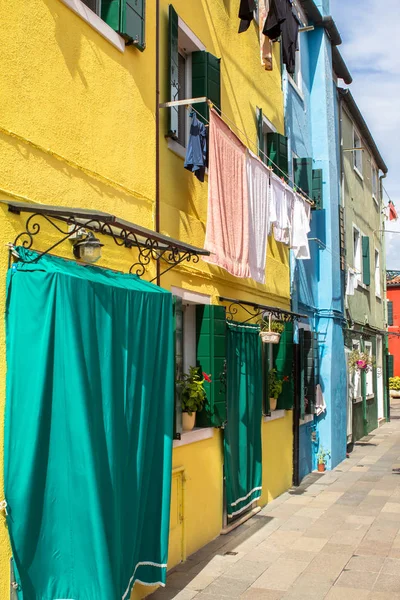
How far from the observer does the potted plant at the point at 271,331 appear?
10.5 m

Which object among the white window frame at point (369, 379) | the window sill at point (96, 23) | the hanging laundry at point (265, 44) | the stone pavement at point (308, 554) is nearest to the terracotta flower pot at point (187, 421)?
the stone pavement at point (308, 554)

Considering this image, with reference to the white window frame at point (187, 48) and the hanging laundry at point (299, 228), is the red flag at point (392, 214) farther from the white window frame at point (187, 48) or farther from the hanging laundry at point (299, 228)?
the white window frame at point (187, 48)

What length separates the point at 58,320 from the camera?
5000mm

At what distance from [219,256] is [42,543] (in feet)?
12.9

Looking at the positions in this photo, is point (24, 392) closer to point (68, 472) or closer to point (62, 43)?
point (68, 472)

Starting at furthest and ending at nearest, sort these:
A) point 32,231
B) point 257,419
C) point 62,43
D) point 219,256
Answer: point 257,419
point 219,256
point 62,43
point 32,231

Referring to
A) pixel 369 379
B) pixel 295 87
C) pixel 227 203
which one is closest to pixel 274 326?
pixel 227 203

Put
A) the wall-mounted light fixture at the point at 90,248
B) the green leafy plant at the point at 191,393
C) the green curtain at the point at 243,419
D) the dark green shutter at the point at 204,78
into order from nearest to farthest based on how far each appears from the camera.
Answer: the wall-mounted light fixture at the point at 90,248 → the green leafy plant at the point at 191,393 → the dark green shutter at the point at 204,78 → the green curtain at the point at 243,419

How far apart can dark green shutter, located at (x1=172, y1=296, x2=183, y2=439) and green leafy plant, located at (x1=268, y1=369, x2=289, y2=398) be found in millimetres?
3764

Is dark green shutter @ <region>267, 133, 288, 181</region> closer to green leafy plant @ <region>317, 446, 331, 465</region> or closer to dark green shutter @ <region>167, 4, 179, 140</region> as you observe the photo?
dark green shutter @ <region>167, 4, 179, 140</region>

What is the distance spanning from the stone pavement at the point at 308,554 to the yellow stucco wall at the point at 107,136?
0.53m

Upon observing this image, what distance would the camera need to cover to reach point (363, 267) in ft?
69.8

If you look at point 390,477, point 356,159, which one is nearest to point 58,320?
point 390,477

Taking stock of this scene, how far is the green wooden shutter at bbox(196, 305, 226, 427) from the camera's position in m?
8.42
